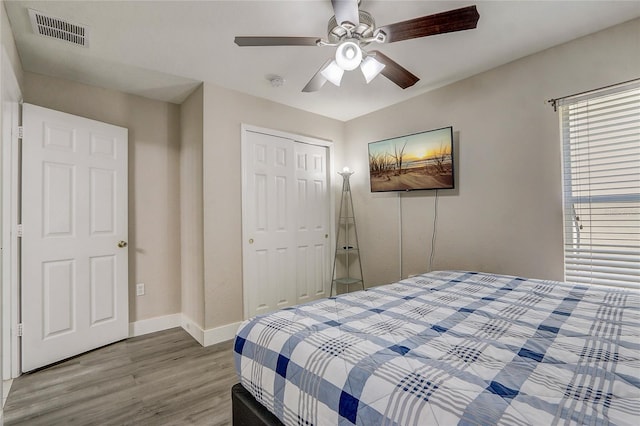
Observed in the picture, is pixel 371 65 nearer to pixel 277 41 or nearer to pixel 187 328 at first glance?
pixel 277 41

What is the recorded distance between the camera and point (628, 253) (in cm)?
212

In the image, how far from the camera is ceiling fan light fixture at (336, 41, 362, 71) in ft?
5.84

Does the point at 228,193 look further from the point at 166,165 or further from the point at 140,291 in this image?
the point at 140,291

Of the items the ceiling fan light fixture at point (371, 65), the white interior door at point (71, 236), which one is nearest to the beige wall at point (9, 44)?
the white interior door at point (71, 236)

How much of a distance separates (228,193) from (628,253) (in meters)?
3.29

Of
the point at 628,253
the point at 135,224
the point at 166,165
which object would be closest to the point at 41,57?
the point at 166,165

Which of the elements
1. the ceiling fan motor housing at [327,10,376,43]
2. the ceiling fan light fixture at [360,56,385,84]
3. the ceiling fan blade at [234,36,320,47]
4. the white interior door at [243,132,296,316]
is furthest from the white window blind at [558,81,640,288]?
the white interior door at [243,132,296,316]

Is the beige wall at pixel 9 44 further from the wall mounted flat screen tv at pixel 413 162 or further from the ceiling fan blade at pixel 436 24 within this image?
the wall mounted flat screen tv at pixel 413 162

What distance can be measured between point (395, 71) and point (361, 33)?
0.45 m

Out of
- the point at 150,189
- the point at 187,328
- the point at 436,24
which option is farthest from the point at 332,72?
the point at 187,328

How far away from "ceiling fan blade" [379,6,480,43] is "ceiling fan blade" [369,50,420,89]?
9.1 inches

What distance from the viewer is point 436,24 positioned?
64.4 inches

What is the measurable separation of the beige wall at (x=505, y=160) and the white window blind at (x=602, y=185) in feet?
0.28

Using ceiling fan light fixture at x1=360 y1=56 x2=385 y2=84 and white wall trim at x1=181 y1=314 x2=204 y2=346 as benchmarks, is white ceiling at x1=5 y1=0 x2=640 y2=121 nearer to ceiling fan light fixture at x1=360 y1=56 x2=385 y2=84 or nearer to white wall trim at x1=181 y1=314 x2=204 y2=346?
ceiling fan light fixture at x1=360 y1=56 x2=385 y2=84
